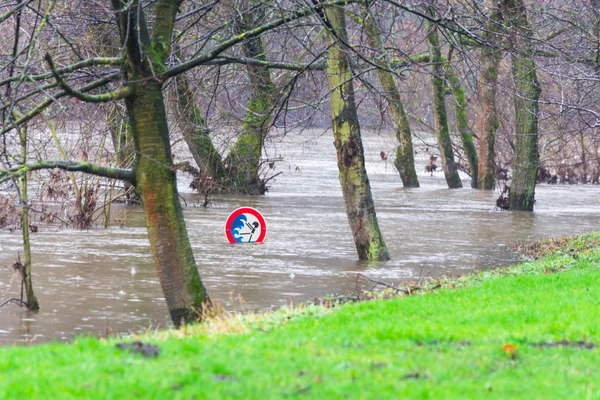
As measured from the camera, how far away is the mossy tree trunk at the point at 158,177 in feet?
31.8

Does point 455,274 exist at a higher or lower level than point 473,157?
lower

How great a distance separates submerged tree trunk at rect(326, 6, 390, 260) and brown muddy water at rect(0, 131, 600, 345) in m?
0.53

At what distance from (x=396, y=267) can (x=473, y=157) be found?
Result: 73.6ft

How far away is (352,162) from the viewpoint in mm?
16250

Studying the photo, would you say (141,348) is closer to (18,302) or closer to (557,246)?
(18,302)

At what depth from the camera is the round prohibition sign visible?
19.0 meters

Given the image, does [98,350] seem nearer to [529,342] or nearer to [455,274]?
[529,342]

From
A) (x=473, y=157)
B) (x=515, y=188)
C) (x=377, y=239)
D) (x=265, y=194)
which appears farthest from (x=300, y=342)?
(x=473, y=157)

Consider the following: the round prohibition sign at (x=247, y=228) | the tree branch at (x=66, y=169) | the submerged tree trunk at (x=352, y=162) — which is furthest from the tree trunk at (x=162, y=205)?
the round prohibition sign at (x=247, y=228)

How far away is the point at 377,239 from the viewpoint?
16609 mm

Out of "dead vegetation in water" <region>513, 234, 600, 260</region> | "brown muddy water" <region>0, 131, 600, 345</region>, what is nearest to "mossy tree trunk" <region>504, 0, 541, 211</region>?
"brown muddy water" <region>0, 131, 600, 345</region>

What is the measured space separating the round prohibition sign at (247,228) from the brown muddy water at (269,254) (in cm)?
25

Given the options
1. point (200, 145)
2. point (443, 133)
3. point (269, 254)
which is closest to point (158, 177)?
point (269, 254)

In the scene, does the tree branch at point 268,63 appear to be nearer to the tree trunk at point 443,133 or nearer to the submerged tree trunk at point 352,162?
the submerged tree trunk at point 352,162
